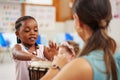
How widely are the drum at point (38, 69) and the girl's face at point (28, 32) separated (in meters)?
0.23

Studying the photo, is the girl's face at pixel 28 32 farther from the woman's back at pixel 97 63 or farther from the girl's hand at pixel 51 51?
the woman's back at pixel 97 63

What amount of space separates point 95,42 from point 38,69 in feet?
2.10

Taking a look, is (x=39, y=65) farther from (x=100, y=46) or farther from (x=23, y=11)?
(x=23, y=11)

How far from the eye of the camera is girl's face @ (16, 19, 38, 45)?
1586 millimetres

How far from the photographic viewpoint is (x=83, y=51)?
2.75ft

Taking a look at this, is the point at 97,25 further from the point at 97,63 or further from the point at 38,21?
the point at 38,21

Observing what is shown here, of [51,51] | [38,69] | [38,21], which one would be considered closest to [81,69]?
[38,69]

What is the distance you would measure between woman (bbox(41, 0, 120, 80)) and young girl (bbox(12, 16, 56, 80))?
70cm

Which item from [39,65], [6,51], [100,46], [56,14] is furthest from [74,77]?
[56,14]

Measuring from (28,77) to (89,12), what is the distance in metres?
0.77

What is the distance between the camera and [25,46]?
162 centimetres

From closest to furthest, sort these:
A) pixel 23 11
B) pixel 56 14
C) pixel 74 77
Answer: pixel 74 77 < pixel 23 11 < pixel 56 14

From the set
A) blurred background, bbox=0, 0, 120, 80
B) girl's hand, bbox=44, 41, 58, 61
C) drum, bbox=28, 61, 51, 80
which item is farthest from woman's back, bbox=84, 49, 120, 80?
blurred background, bbox=0, 0, 120, 80

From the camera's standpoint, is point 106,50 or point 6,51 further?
point 6,51
